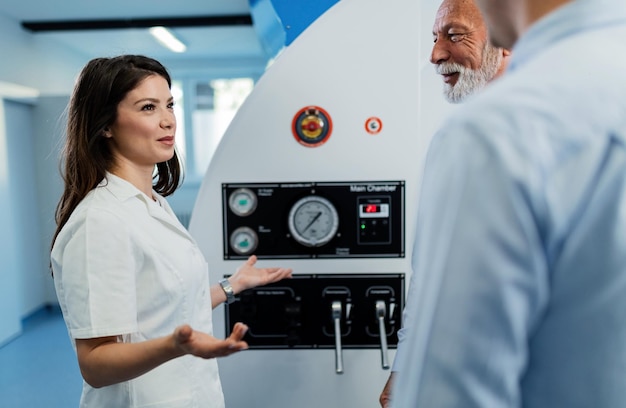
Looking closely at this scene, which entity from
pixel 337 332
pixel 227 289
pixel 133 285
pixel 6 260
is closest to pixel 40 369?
pixel 6 260

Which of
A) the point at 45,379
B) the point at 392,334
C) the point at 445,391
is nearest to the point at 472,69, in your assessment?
the point at 392,334

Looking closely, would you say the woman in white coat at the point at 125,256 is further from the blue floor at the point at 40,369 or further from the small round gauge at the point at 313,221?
the blue floor at the point at 40,369

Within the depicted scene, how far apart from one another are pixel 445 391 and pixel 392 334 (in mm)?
1104

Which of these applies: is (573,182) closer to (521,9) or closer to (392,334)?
(521,9)

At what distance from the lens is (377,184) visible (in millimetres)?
1496

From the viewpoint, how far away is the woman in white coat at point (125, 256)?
1.02m

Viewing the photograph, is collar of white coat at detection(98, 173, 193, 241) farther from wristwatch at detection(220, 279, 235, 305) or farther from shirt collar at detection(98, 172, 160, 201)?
wristwatch at detection(220, 279, 235, 305)

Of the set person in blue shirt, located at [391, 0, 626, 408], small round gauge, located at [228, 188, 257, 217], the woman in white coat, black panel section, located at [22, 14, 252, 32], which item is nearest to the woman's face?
the woman in white coat

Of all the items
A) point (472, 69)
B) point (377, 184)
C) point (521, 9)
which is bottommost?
point (377, 184)

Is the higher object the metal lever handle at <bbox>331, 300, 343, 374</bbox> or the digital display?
the digital display

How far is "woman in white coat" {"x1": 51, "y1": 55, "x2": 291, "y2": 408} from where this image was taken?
1016 mm

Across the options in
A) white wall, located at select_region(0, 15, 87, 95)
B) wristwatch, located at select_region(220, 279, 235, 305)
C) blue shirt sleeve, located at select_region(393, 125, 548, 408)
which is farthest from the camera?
white wall, located at select_region(0, 15, 87, 95)

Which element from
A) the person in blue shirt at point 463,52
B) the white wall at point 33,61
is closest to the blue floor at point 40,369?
the white wall at point 33,61

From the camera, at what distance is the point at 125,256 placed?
105 cm
